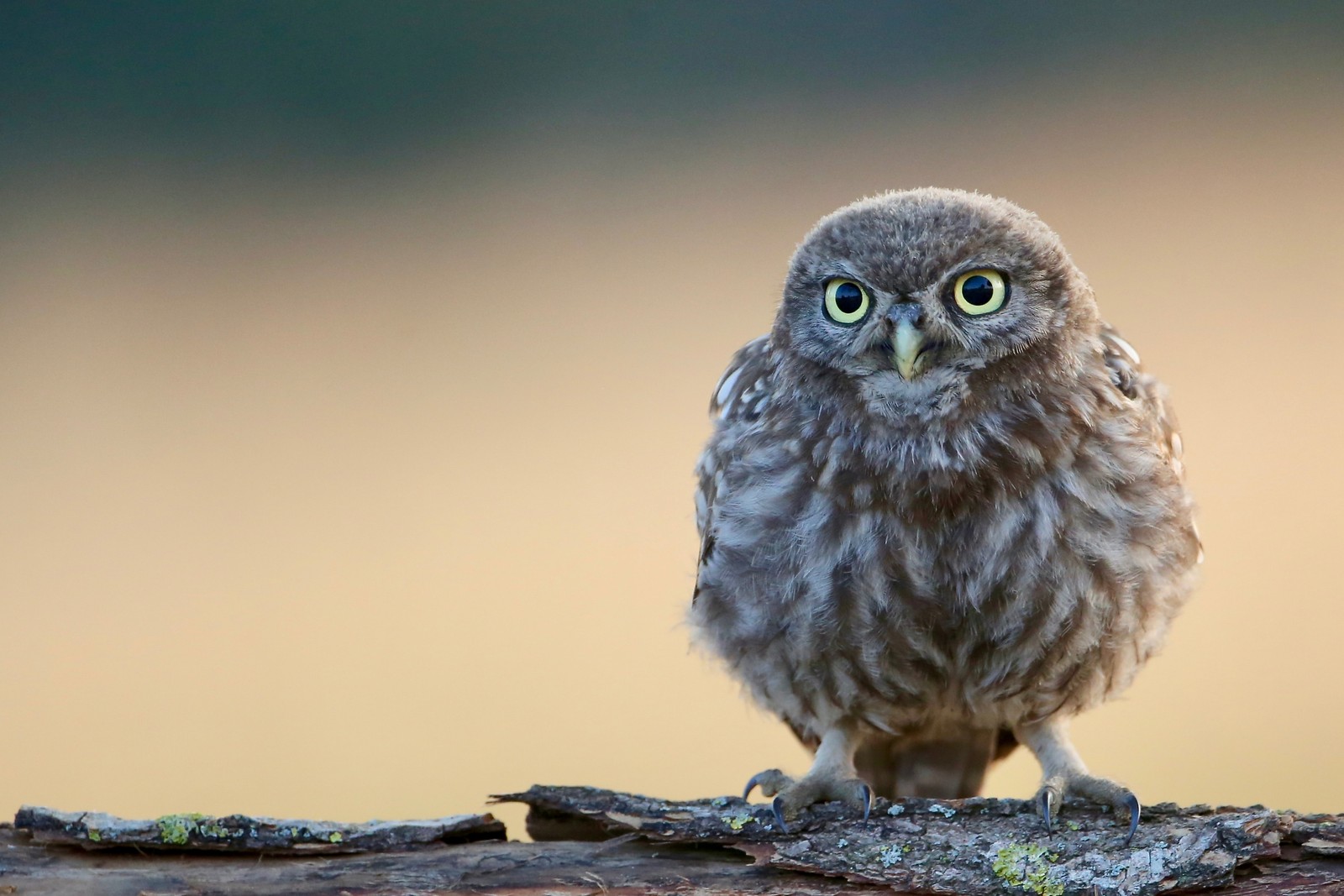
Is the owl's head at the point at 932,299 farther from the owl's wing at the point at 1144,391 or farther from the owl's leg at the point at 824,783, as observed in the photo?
the owl's leg at the point at 824,783

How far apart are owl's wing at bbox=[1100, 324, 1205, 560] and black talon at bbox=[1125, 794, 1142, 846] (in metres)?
0.65

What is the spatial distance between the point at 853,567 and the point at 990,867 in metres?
0.60

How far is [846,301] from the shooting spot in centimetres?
223

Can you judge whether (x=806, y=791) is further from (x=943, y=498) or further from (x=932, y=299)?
(x=932, y=299)

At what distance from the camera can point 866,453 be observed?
7.55 ft

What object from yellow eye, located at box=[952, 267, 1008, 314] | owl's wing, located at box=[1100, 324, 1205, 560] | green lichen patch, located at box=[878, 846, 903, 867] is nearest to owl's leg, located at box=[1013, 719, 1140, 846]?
green lichen patch, located at box=[878, 846, 903, 867]

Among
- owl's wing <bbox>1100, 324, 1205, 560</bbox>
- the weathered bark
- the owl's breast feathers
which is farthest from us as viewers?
owl's wing <bbox>1100, 324, 1205, 560</bbox>

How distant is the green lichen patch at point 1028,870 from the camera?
2039mm

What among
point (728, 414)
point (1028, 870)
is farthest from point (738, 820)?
point (728, 414)

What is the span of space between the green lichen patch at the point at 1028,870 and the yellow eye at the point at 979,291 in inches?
38.4

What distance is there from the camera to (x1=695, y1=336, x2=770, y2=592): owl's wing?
8.47 ft

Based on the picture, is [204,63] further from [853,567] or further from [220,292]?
[853,567]

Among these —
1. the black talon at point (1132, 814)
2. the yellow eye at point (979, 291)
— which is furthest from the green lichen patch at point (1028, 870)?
the yellow eye at point (979, 291)

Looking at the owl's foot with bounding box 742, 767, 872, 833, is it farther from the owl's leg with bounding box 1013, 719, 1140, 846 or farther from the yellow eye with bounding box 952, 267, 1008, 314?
the yellow eye with bounding box 952, 267, 1008, 314
